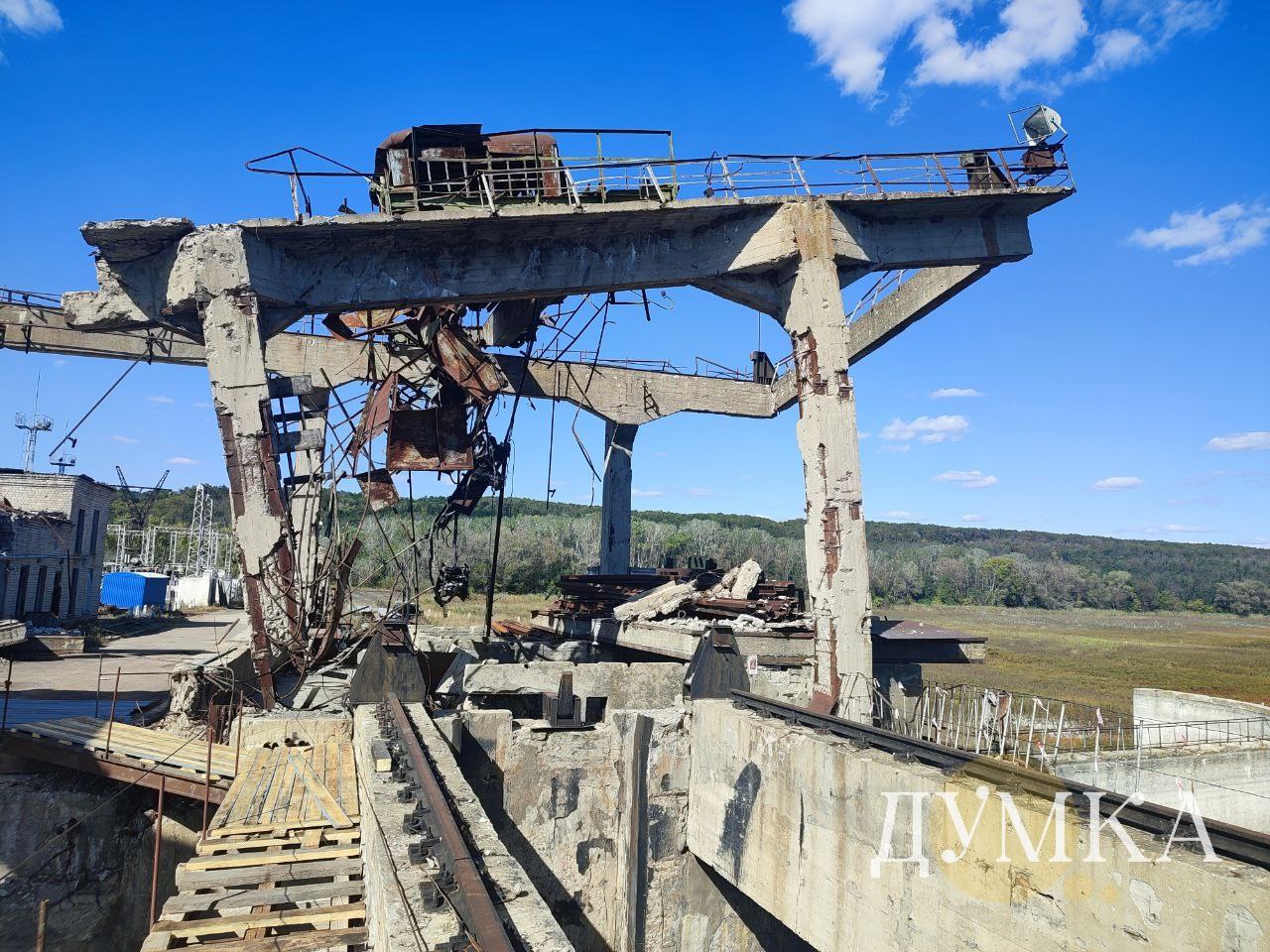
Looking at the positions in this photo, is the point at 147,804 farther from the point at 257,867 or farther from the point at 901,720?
the point at 901,720

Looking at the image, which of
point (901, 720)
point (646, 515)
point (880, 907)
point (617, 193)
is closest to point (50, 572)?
point (617, 193)

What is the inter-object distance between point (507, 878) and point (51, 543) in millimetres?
36236

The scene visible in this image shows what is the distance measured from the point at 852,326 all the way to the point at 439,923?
52.7 ft

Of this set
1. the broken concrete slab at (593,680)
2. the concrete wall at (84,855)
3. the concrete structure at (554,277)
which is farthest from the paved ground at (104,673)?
the broken concrete slab at (593,680)

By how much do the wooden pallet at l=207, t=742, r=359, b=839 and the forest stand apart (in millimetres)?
42215

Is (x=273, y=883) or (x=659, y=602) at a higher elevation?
(x=659, y=602)

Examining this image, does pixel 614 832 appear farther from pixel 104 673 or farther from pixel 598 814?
pixel 104 673

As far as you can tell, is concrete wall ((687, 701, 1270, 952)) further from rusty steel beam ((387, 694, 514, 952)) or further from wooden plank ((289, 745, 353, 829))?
wooden plank ((289, 745, 353, 829))

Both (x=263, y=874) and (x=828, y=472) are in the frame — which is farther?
(x=828, y=472)

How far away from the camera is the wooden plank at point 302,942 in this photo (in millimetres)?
4773

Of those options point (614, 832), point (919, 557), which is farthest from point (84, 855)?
point (919, 557)

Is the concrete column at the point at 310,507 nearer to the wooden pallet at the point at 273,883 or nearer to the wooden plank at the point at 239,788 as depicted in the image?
the wooden plank at the point at 239,788

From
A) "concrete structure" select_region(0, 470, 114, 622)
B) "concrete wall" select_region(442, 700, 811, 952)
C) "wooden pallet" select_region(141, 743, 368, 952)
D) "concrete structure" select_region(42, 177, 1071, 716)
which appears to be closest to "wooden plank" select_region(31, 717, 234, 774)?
"concrete structure" select_region(42, 177, 1071, 716)

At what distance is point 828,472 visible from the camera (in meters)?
12.8
